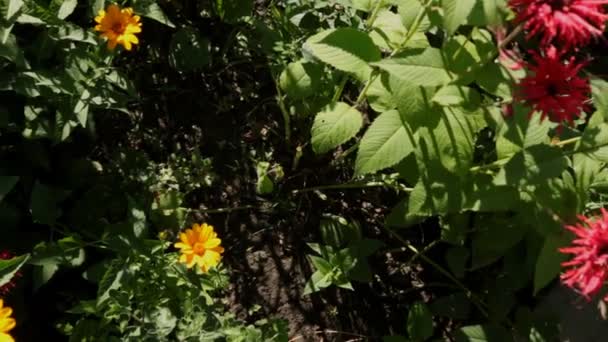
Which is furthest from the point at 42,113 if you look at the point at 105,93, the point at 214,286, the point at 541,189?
the point at 541,189

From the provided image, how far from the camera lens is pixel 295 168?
6.59ft

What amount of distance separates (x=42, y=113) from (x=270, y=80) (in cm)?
77

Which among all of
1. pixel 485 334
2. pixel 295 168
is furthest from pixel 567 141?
pixel 295 168

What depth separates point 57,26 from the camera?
146 centimetres

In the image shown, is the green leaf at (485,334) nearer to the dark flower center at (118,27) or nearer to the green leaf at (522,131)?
the green leaf at (522,131)

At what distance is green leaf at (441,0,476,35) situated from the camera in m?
1.08

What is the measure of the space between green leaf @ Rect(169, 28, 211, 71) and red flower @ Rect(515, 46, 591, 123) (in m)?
1.08

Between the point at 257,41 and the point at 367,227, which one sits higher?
the point at 257,41

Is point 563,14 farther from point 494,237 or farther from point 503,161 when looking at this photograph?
point 494,237

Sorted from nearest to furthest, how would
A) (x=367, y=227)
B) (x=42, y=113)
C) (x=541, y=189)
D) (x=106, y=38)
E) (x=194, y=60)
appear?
(x=541, y=189)
(x=106, y=38)
(x=42, y=113)
(x=194, y=60)
(x=367, y=227)

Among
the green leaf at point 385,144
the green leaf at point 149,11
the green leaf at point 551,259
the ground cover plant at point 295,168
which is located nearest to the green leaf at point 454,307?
the ground cover plant at point 295,168

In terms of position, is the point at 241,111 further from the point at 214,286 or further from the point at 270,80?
the point at 214,286

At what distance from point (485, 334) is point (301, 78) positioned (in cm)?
89

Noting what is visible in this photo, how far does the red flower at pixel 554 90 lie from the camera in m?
1.11
